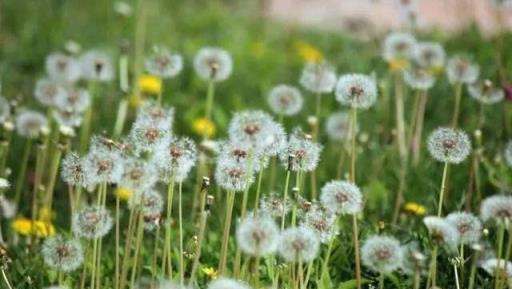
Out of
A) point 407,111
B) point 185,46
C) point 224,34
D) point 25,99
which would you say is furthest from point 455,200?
point 224,34

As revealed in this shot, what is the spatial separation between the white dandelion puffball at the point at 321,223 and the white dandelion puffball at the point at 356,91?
32 cm

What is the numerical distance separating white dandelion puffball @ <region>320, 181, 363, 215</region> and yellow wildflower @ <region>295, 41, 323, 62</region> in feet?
9.95

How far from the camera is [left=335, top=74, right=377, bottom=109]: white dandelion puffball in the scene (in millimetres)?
2521

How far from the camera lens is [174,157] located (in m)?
2.28

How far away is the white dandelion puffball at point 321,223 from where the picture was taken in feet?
7.66

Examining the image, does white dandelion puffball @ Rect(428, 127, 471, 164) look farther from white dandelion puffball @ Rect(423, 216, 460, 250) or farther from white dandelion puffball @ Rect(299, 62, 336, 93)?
white dandelion puffball @ Rect(299, 62, 336, 93)

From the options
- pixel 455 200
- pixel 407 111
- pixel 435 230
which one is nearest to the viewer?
pixel 435 230

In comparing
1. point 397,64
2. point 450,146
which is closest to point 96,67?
point 397,64

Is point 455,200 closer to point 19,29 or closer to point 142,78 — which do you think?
point 142,78

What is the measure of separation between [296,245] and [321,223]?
0.23 metres

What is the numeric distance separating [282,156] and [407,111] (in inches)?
78.6

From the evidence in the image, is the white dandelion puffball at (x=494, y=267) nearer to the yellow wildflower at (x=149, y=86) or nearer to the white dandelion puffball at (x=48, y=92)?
the white dandelion puffball at (x=48, y=92)

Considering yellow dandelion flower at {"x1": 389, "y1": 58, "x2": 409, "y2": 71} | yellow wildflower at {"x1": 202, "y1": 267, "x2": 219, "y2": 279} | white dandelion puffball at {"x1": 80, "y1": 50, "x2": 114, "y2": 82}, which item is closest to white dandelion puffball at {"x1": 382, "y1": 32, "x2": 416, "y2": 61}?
yellow dandelion flower at {"x1": 389, "y1": 58, "x2": 409, "y2": 71}

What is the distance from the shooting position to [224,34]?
19.1 ft
